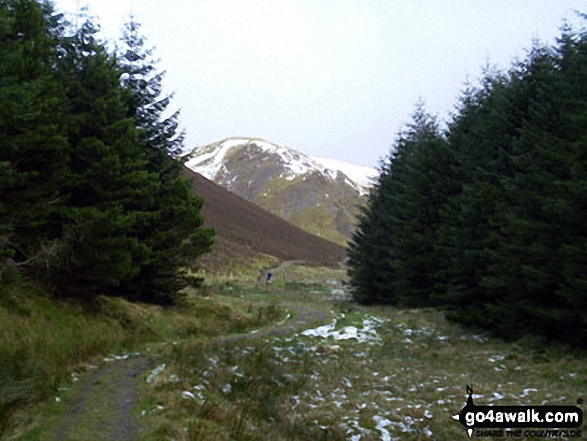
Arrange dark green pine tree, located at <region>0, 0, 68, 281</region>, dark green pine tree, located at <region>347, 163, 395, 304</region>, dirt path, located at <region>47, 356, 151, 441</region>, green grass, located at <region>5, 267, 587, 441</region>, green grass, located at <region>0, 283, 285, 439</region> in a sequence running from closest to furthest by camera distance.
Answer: dirt path, located at <region>47, 356, 151, 441</region>
green grass, located at <region>0, 283, 285, 439</region>
green grass, located at <region>5, 267, 587, 441</region>
dark green pine tree, located at <region>0, 0, 68, 281</region>
dark green pine tree, located at <region>347, 163, 395, 304</region>

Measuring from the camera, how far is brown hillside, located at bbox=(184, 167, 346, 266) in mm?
89188

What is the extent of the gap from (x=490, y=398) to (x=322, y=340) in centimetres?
850

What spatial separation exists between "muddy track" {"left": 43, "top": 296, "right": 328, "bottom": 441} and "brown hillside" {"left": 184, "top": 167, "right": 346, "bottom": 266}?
6100 centimetres

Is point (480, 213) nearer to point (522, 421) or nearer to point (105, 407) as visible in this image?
point (522, 421)

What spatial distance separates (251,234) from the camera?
342 feet

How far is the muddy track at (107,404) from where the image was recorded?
6973 millimetres

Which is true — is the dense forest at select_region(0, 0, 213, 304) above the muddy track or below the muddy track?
above

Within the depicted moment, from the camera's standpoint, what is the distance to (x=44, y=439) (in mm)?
6535

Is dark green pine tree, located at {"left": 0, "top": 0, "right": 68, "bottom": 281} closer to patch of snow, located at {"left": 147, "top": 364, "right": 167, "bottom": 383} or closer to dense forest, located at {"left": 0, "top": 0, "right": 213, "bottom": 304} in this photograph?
dense forest, located at {"left": 0, "top": 0, "right": 213, "bottom": 304}

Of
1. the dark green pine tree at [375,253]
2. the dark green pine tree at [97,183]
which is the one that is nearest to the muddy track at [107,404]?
the dark green pine tree at [97,183]

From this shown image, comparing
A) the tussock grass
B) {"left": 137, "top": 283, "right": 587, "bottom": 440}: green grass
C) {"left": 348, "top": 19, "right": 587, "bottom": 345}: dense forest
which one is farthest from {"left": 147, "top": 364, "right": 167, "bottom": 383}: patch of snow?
{"left": 348, "top": 19, "right": 587, "bottom": 345}: dense forest

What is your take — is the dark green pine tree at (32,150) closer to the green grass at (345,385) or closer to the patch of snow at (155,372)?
the patch of snow at (155,372)

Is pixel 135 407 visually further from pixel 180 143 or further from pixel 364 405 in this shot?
pixel 180 143

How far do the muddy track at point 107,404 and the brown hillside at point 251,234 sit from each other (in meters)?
61.0
